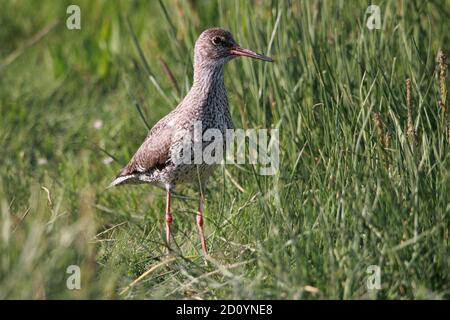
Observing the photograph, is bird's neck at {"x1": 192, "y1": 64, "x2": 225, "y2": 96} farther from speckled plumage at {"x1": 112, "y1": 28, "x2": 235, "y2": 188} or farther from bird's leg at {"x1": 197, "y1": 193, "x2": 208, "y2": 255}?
bird's leg at {"x1": 197, "y1": 193, "x2": 208, "y2": 255}

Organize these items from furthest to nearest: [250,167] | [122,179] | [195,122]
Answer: [122,179] → [250,167] → [195,122]

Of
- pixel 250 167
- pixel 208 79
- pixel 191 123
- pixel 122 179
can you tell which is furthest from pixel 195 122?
pixel 122 179

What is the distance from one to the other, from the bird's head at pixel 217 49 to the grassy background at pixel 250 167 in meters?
0.32

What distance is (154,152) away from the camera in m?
5.70

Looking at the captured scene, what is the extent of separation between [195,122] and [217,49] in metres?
0.62

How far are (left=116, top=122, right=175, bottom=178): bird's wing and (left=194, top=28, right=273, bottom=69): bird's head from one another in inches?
21.0

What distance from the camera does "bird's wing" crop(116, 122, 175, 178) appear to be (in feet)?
18.3

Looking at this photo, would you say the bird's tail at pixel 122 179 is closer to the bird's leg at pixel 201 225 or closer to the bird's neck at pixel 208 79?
the bird's leg at pixel 201 225

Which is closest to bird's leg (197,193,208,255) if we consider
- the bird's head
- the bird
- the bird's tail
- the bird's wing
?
the bird

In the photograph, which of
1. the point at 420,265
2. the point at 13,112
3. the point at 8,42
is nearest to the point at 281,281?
the point at 420,265

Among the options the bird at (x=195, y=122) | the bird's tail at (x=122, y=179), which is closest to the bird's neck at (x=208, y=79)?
the bird at (x=195, y=122)

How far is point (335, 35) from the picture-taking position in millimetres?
5789

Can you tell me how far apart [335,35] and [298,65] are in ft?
1.80

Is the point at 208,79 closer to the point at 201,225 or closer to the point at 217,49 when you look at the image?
the point at 217,49
